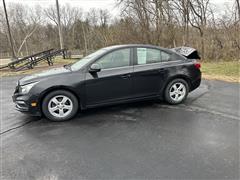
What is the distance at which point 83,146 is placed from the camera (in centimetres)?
319

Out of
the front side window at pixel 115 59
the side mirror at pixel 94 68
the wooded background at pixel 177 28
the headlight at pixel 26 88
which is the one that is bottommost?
the headlight at pixel 26 88

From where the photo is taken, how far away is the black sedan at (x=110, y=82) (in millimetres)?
4113

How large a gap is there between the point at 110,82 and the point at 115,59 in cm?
55

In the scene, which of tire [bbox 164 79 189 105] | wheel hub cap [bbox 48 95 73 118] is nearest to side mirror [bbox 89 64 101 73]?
wheel hub cap [bbox 48 95 73 118]

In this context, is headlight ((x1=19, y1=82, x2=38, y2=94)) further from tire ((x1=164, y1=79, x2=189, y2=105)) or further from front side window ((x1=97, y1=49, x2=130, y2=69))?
tire ((x1=164, y1=79, x2=189, y2=105))

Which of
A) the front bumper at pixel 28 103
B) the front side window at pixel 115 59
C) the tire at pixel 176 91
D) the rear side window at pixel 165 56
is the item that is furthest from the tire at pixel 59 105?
the rear side window at pixel 165 56

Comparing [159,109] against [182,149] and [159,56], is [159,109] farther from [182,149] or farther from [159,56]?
[182,149]

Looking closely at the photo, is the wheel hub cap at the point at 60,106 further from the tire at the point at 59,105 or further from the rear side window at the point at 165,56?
the rear side window at the point at 165,56

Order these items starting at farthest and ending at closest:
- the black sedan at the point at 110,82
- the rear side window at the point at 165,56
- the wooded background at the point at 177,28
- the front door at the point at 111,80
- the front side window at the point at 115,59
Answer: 1. the wooded background at the point at 177,28
2. the rear side window at the point at 165,56
3. the front side window at the point at 115,59
4. the front door at the point at 111,80
5. the black sedan at the point at 110,82

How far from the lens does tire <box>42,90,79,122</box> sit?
13.5 ft

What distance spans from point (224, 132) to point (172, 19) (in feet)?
43.9

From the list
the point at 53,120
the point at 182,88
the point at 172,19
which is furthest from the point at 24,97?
the point at 172,19

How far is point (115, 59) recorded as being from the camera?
4520 mm

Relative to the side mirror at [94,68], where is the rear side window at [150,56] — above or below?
above
